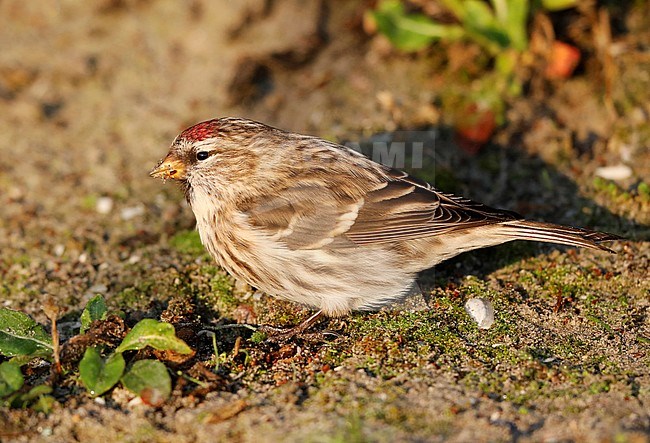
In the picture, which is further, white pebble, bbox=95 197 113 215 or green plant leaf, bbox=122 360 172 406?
white pebble, bbox=95 197 113 215

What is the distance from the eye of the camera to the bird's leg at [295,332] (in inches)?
169

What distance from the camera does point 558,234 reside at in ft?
14.2

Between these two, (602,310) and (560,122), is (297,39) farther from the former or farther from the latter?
(602,310)

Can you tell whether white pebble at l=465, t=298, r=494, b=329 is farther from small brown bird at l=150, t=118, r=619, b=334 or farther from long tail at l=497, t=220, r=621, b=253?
long tail at l=497, t=220, r=621, b=253

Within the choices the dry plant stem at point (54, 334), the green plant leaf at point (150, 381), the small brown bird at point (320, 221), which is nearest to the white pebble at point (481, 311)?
the small brown bird at point (320, 221)

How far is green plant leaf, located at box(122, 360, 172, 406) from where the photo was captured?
367cm

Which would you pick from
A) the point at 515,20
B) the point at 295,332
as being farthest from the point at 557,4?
the point at 295,332

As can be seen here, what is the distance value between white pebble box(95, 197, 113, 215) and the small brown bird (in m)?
1.40

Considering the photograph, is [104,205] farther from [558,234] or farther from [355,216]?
[558,234]

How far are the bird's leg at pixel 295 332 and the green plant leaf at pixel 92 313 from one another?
895mm

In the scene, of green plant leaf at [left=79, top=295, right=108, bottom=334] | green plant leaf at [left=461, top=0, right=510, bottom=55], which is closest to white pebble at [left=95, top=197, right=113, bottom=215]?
green plant leaf at [left=79, top=295, right=108, bottom=334]

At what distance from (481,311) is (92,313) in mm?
2212

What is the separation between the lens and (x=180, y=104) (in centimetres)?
688

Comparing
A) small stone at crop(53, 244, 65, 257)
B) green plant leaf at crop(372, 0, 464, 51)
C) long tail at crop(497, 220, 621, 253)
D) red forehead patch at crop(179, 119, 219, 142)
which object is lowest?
small stone at crop(53, 244, 65, 257)
